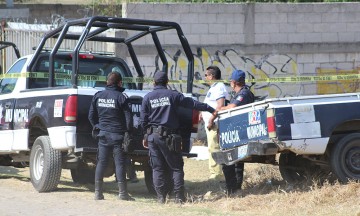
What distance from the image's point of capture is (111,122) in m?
10.3

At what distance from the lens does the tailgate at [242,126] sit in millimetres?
9273

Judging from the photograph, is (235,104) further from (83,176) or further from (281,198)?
(83,176)

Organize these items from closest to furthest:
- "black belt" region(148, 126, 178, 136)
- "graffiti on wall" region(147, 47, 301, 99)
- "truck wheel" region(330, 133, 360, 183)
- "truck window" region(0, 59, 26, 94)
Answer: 1. "truck wheel" region(330, 133, 360, 183)
2. "black belt" region(148, 126, 178, 136)
3. "truck window" region(0, 59, 26, 94)
4. "graffiti on wall" region(147, 47, 301, 99)

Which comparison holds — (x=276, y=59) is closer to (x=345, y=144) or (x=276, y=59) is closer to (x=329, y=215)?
(x=345, y=144)

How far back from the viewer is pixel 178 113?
10.6m

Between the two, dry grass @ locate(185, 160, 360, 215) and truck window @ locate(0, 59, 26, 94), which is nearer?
dry grass @ locate(185, 160, 360, 215)

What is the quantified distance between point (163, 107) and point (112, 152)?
1044 millimetres

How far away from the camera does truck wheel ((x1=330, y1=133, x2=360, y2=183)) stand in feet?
30.9

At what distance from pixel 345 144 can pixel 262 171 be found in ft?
7.42

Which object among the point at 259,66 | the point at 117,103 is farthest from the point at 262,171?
the point at 259,66

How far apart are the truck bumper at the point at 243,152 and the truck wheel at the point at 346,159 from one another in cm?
81

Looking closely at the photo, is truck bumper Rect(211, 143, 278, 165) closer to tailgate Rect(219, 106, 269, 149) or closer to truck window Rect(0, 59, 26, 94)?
tailgate Rect(219, 106, 269, 149)

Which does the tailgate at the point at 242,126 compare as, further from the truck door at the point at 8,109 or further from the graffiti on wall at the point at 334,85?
the graffiti on wall at the point at 334,85

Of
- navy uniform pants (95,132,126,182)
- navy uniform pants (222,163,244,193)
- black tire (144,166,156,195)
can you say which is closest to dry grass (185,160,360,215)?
navy uniform pants (222,163,244,193)
